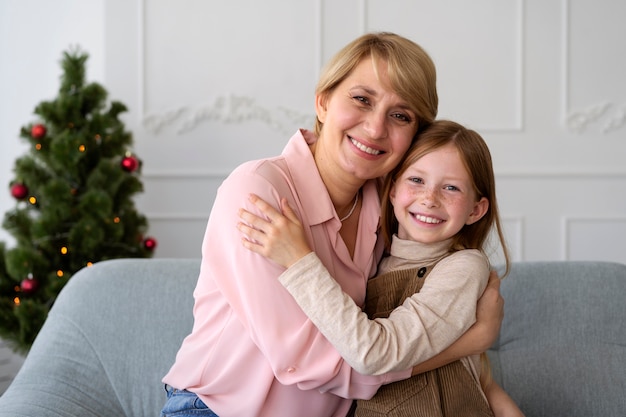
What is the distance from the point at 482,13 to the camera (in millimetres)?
4371

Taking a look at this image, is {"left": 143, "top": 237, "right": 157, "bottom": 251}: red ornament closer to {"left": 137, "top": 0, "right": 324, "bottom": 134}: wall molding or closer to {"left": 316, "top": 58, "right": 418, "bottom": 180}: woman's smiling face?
{"left": 137, "top": 0, "right": 324, "bottom": 134}: wall molding

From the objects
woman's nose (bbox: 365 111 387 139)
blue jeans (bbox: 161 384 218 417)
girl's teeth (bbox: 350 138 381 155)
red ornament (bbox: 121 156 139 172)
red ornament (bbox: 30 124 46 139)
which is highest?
woman's nose (bbox: 365 111 387 139)

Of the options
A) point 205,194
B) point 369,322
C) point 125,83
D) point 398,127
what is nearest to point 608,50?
point 205,194

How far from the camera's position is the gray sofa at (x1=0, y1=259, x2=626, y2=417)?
2061 mm

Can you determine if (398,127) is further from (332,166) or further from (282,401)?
(282,401)

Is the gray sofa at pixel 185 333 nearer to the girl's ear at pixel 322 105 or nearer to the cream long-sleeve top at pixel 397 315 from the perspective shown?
the cream long-sleeve top at pixel 397 315

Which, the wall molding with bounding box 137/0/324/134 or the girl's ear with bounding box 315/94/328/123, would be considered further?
the wall molding with bounding box 137/0/324/134

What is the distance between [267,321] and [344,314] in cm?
16

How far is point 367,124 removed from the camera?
1.68 meters

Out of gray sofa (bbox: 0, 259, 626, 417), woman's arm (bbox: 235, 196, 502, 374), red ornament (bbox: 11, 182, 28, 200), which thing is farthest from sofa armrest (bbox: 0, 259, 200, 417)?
red ornament (bbox: 11, 182, 28, 200)

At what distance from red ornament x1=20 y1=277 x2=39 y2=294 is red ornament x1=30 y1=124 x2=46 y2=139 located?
65 centimetres

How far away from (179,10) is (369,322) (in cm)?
336

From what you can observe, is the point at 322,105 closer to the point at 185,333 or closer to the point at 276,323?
the point at 276,323

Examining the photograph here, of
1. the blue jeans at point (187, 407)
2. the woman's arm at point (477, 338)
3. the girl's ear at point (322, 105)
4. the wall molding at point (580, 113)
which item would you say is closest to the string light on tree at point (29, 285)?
the blue jeans at point (187, 407)
